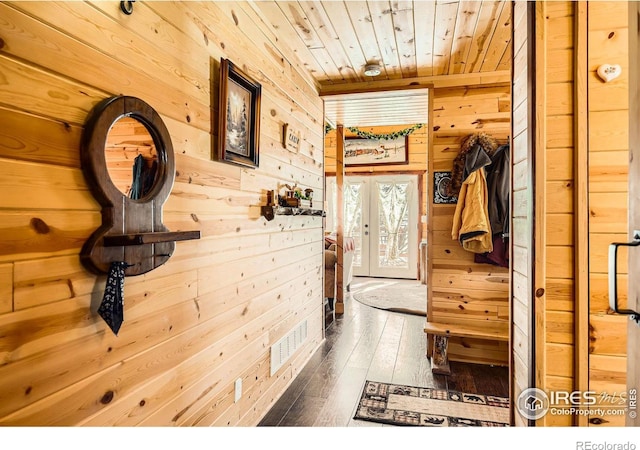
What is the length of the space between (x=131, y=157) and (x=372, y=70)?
94.9 inches

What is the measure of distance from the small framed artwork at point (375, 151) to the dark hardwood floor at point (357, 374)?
3.53m

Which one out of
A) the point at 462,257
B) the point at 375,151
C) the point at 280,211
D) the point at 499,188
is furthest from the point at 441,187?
the point at 375,151

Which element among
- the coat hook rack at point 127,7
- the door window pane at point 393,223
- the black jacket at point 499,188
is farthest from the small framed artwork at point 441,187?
the door window pane at point 393,223

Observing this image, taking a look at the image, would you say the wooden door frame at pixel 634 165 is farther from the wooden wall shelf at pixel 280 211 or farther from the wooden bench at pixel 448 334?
the wooden bench at pixel 448 334

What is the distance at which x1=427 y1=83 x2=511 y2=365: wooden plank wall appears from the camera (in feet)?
10.5

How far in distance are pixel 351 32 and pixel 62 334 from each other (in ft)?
7.79

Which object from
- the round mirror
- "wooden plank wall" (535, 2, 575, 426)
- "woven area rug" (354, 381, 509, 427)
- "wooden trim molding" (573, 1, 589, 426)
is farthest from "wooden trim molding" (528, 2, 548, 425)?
the round mirror

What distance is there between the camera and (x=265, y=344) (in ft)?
7.78

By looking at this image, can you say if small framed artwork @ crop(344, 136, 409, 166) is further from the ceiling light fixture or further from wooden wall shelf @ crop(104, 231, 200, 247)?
wooden wall shelf @ crop(104, 231, 200, 247)

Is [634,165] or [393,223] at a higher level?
[634,165]

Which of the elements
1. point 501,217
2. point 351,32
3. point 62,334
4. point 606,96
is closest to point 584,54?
point 606,96

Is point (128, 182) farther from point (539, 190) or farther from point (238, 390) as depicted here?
point (539, 190)

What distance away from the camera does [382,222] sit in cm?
717

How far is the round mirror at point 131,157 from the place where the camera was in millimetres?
1180
